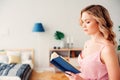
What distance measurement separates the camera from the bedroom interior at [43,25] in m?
5.06

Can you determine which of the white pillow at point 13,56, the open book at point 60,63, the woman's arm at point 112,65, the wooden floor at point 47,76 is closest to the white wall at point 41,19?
the white pillow at point 13,56

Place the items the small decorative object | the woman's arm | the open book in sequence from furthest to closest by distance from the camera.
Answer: the small decorative object, the open book, the woman's arm

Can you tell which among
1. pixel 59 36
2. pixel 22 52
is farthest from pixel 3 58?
pixel 59 36

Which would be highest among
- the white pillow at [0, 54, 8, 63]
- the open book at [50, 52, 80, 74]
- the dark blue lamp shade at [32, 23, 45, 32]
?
the dark blue lamp shade at [32, 23, 45, 32]

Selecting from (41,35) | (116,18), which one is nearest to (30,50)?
(41,35)

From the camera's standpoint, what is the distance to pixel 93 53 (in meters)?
1.13

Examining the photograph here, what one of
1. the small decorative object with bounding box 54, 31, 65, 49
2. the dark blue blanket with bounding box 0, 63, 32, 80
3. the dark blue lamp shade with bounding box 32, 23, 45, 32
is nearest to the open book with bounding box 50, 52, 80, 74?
the dark blue blanket with bounding box 0, 63, 32, 80

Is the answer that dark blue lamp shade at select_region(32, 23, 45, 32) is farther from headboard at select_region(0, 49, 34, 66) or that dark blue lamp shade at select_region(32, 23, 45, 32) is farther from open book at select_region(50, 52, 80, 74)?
open book at select_region(50, 52, 80, 74)

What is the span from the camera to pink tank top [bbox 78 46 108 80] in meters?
1.09

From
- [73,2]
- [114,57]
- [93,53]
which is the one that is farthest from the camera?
[73,2]

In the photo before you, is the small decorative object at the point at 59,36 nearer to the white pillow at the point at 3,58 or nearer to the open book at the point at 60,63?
the white pillow at the point at 3,58

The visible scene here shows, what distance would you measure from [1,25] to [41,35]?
3.16 ft

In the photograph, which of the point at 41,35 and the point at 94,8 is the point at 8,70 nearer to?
the point at 41,35

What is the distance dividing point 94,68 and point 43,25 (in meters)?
4.04
